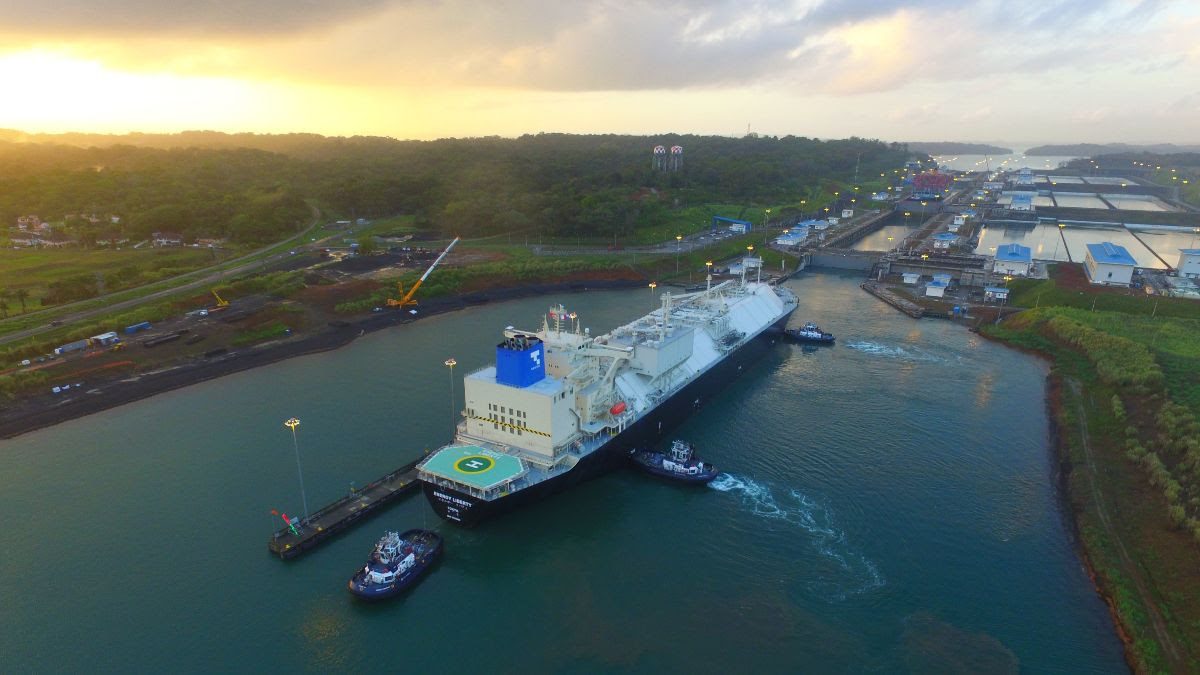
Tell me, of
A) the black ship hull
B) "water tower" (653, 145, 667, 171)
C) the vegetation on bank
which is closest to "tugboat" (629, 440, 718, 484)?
the black ship hull

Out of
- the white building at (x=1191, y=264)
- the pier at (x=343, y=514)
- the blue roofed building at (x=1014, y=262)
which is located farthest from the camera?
the blue roofed building at (x=1014, y=262)

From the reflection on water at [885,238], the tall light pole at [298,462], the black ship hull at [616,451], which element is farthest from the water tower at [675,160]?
the tall light pole at [298,462]

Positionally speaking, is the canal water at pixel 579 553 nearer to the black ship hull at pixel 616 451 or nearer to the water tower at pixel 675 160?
the black ship hull at pixel 616 451

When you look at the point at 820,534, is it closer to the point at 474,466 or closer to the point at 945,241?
the point at 474,466

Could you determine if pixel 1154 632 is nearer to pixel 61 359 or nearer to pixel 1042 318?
pixel 1042 318

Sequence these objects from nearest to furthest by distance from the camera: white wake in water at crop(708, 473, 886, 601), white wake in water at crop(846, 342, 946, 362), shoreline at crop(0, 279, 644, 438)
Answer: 1. white wake in water at crop(708, 473, 886, 601)
2. shoreline at crop(0, 279, 644, 438)
3. white wake in water at crop(846, 342, 946, 362)

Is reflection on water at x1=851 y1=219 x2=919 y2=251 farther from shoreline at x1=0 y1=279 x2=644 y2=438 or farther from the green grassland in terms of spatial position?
the green grassland
